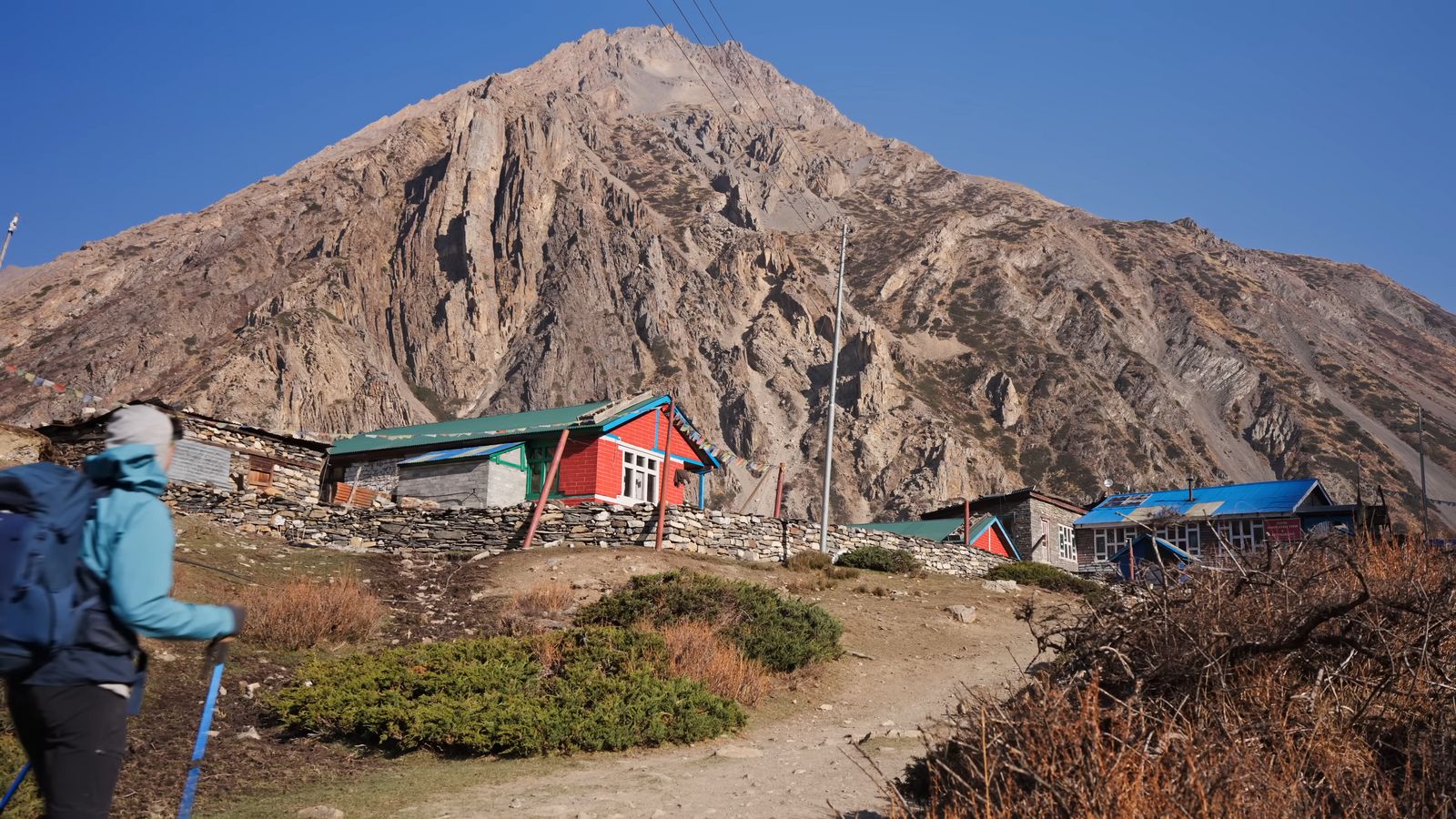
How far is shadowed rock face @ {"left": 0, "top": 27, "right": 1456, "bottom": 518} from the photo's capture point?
105 meters

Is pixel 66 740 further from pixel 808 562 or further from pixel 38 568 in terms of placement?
pixel 808 562

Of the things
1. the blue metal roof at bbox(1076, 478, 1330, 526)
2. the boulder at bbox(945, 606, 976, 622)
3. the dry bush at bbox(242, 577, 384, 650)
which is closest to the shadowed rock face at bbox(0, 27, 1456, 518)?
the blue metal roof at bbox(1076, 478, 1330, 526)

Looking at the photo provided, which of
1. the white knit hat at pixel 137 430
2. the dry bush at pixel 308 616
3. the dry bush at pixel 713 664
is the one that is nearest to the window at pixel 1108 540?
the dry bush at pixel 713 664

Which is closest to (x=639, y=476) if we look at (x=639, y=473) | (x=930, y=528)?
(x=639, y=473)

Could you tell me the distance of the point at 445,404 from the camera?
365 ft

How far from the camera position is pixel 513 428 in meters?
30.2

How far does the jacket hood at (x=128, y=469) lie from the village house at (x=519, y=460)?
23.6 m

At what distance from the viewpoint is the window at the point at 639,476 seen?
30.0 m

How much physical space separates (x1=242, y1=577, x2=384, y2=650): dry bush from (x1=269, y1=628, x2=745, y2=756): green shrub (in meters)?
1.76

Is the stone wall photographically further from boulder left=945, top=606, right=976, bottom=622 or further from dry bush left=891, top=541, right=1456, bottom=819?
dry bush left=891, top=541, right=1456, bottom=819

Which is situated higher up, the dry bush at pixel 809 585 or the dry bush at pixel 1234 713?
the dry bush at pixel 1234 713

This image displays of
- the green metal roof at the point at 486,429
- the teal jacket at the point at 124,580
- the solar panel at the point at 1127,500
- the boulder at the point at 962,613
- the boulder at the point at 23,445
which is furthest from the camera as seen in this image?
the solar panel at the point at 1127,500

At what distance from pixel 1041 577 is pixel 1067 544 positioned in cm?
2400

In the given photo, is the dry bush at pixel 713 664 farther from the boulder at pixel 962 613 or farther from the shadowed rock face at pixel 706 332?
the shadowed rock face at pixel 706 332
